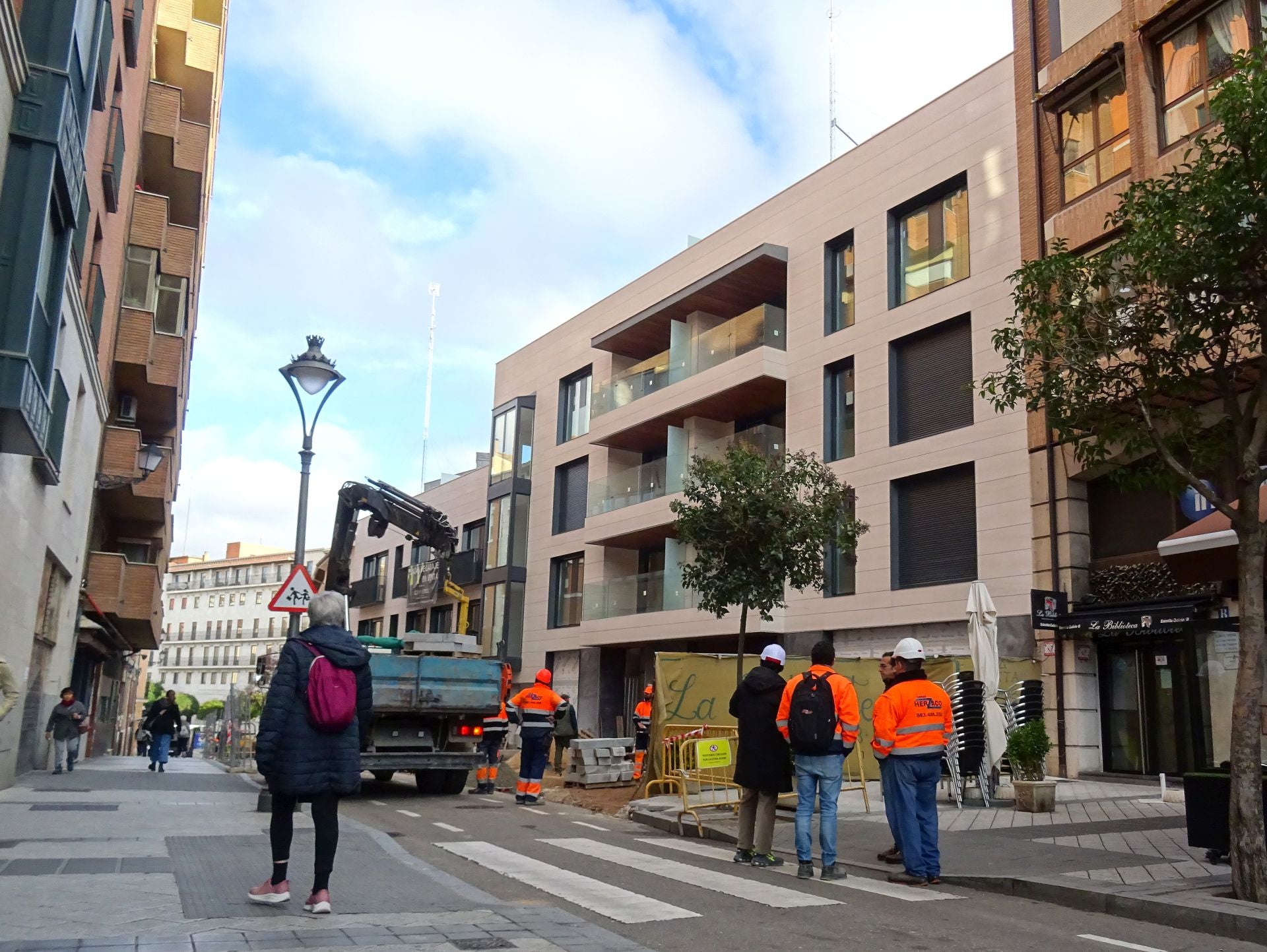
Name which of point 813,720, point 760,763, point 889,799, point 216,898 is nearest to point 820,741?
point 813,720

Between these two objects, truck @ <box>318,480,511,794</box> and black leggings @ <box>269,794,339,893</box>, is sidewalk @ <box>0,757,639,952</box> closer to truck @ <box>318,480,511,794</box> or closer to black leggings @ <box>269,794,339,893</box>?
black leggings @ <box>269,794,339,893</box>

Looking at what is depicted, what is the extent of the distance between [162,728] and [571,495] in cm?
1641

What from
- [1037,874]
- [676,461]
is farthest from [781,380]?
[1037,874]

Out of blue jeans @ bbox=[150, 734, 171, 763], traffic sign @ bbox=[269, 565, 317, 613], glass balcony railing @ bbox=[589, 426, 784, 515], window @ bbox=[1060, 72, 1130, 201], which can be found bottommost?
blue jeans @ bbox=[150, 734, 171, 763]

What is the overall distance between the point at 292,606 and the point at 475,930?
7725mm

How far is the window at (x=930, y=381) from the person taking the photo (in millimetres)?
22172

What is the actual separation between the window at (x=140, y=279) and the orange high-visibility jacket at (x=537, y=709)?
13.8 metres

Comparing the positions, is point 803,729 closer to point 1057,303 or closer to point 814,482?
point 1057,303

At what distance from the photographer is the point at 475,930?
5.78 m

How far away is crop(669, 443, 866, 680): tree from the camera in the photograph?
48.7ft

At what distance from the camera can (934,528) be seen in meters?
22.3

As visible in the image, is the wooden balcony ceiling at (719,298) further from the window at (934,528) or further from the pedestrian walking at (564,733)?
the pedestrian walking at (564,733)

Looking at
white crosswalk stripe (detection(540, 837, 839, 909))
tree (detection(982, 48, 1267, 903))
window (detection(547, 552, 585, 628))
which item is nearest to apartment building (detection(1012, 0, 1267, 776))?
tree (detection(982, 48, 1267, 903))

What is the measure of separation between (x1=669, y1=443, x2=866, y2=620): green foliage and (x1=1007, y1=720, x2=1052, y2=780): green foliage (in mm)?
3471
